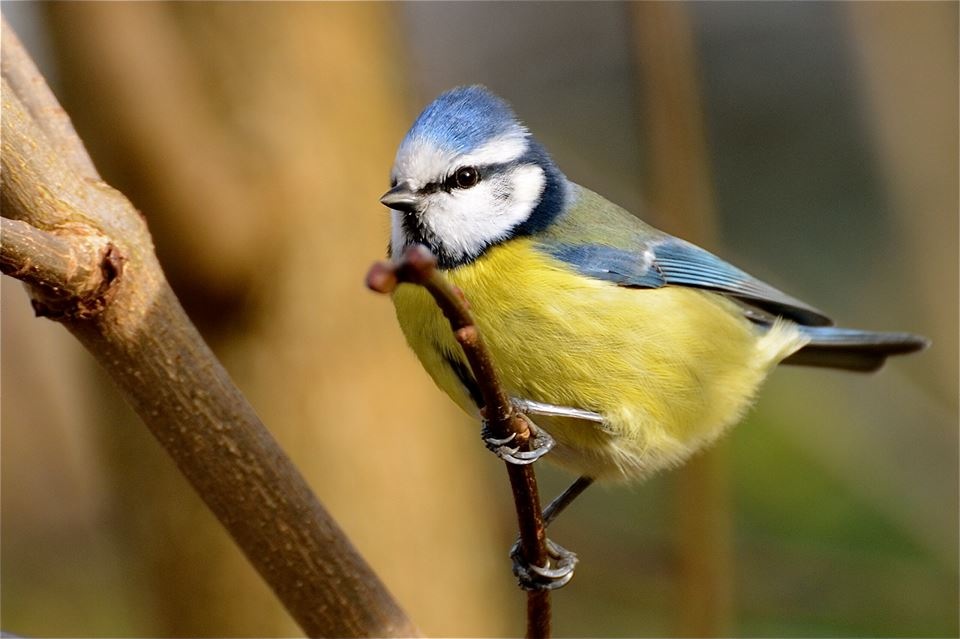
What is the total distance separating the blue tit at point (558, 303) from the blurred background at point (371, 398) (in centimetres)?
22

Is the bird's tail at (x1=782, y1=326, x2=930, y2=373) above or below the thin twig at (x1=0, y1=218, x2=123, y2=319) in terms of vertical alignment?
below

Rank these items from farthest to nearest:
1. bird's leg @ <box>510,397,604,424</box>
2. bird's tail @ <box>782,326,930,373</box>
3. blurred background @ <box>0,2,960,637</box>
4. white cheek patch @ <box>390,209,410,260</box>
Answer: blurred background @ <box>0,2,960,637</box> → bird's tail @ <box>782,326,930,373</box> → white cheek patch @ <box>390,209,410,260</box> → bird's leg @ <box>510,397,604,424</box>

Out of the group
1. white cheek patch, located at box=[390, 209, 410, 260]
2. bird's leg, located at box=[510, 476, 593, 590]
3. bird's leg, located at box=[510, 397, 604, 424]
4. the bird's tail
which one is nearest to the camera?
bird's leg, located at box=[510, 476, 593, 590]

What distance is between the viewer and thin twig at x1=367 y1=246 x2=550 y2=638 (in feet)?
1.78

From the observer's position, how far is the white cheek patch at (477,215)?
47.8 inches

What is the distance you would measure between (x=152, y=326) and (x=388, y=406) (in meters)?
1.07

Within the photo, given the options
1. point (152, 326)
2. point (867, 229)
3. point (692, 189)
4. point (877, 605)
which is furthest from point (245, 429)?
point (867, 229)

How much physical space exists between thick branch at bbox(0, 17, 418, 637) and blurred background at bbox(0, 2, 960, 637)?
61 centimetres

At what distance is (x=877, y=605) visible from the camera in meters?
2.03

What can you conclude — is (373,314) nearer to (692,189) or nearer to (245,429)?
A: (692,189)

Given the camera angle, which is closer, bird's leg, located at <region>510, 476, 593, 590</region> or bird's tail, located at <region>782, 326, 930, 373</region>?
bird's leg, located at <region>510, 476, 593, 590</region>

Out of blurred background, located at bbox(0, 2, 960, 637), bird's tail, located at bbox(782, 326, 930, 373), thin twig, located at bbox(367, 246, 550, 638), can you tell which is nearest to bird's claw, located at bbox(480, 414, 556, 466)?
thin twig, located at bbox(367, 246, 550, 638)

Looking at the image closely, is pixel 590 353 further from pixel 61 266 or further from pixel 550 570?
pixel 61 266

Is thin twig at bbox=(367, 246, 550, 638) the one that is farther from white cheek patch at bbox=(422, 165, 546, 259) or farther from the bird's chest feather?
white cheek patch at bbox=(422, 165, 546, 259)
